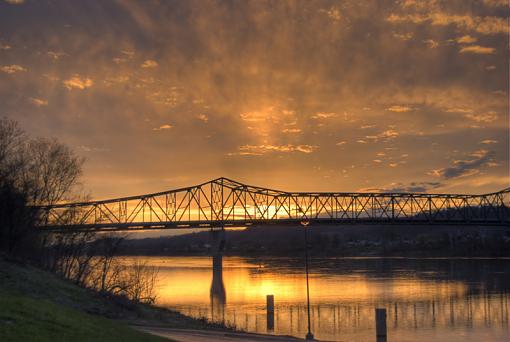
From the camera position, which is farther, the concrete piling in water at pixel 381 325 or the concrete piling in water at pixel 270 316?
the concrete piling in water at pixel 270 316

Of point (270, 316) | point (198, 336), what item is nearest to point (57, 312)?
point (198, 336)

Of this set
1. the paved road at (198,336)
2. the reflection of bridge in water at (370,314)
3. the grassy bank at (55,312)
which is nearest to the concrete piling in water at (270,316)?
the reflection of bridge in water at (370,314)

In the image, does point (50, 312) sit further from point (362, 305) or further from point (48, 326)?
point (362, 305)

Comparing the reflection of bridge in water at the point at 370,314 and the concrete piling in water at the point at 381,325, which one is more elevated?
the concrete piling in water at the point at 381,325

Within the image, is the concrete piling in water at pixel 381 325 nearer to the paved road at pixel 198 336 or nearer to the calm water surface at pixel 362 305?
the calm water surface at pixel 362 305

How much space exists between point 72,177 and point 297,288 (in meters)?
27.7

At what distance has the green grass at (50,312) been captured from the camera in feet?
47.1

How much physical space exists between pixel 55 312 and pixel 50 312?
402 millimetres

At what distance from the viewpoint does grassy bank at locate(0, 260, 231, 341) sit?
1446 centimetres

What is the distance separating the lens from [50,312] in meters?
16.8

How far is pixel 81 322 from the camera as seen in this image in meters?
17.3

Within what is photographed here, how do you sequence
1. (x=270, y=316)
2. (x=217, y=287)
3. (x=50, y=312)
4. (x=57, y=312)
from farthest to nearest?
1. (x=217, y=287)
2. (x=270, y=316)
3. (x=57, y=312)
4. (x=50, y=312)

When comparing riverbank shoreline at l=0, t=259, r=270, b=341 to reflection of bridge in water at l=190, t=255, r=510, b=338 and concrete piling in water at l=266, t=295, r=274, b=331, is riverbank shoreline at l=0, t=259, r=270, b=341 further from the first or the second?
reflection of bridge in water at l=190, t=255, r=510, b=338

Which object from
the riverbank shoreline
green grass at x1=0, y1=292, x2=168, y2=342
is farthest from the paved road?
green grass at x1=0, y1=292, x2=168, y2=342
